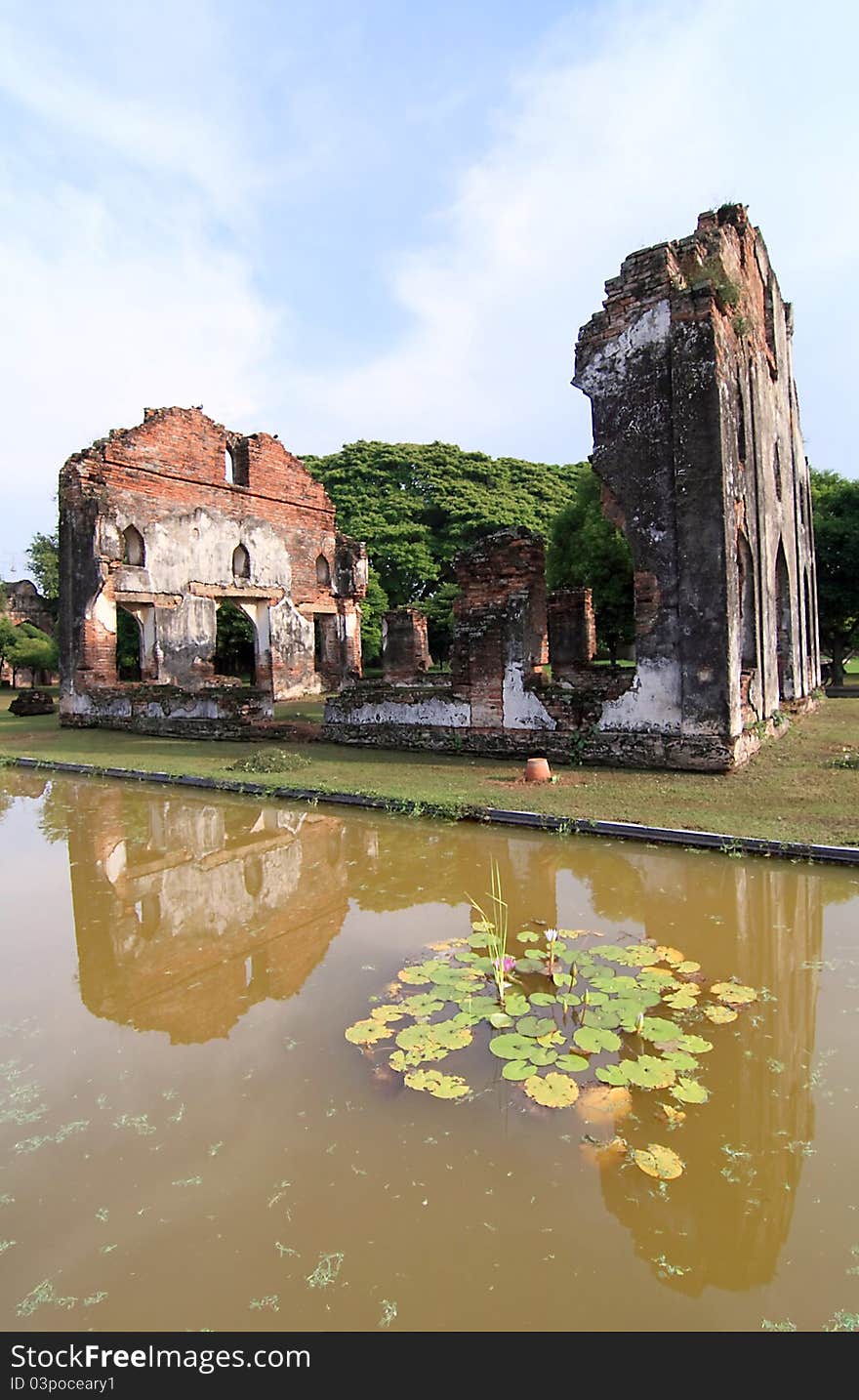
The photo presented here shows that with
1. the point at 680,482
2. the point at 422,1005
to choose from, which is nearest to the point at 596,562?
the point at 680,482

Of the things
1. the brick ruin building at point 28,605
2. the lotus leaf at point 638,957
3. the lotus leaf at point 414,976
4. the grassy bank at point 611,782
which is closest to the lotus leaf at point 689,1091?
the lotus leaf at point 638,957

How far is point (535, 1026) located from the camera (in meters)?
3.88

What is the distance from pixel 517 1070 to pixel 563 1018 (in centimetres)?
57

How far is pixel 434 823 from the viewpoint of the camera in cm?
844

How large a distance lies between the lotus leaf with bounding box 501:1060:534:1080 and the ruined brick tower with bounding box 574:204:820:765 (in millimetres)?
7087

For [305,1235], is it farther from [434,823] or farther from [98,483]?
[98,483]

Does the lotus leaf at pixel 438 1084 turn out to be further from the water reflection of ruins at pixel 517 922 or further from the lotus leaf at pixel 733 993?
the lotus leaf at pixel 733 993

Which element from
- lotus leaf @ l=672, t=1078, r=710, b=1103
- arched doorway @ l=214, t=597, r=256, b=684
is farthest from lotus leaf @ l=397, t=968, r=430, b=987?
arched doorway @ l=214, t=597, r=256, b=684

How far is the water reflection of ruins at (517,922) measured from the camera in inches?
108

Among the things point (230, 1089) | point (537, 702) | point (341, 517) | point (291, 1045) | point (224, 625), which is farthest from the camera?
point (341, 517)

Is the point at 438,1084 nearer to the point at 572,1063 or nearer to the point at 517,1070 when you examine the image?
the point at 517,1070

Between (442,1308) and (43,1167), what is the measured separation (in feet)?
5.35

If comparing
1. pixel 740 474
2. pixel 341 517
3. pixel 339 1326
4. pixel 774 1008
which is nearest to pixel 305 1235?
pixel 339 1326
